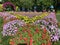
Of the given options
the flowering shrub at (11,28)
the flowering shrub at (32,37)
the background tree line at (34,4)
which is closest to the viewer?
the flowering shrub at (32,37)

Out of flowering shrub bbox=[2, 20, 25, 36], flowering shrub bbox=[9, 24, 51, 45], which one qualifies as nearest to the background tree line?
flowering shrub bbox=[2, 20, 25, 36]

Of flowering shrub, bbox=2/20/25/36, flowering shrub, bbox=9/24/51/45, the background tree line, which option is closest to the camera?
flowering shrub, bbox=9/24/51/45

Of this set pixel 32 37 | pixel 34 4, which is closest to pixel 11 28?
pixel 32 37

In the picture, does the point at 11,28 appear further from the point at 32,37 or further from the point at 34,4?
the point at 34,4

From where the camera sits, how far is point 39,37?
754 cm

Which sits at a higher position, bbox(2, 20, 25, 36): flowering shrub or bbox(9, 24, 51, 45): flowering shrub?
bbox(9, 24, 51, 45): flowering shrub

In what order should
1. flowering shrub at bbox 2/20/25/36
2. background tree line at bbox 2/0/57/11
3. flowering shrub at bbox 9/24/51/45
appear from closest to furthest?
flowering shrub at bbox 9/24/51/45, flowering shrub at bbox 2/20/25/36, background tree line at bbox 2/0/57/11

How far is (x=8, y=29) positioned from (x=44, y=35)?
1.95m

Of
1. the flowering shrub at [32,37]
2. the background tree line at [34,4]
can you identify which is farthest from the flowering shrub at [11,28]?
the background tree line at [34,4]

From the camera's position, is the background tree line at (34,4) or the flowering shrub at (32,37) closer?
the flowering shrub at (32,37)

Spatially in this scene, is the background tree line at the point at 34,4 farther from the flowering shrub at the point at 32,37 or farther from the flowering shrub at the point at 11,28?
the flowering shrub at the point at 32,37

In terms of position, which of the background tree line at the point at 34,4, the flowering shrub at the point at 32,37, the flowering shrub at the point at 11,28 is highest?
the flowering shrub at the point at 32,37

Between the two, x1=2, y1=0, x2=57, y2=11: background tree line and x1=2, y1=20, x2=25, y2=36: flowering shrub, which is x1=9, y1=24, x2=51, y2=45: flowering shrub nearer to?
x1=2, y1=20, x2=25, y2=36: flowering shrub

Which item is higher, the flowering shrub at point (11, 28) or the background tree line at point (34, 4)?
the flowering shrub at point (11, 28)
